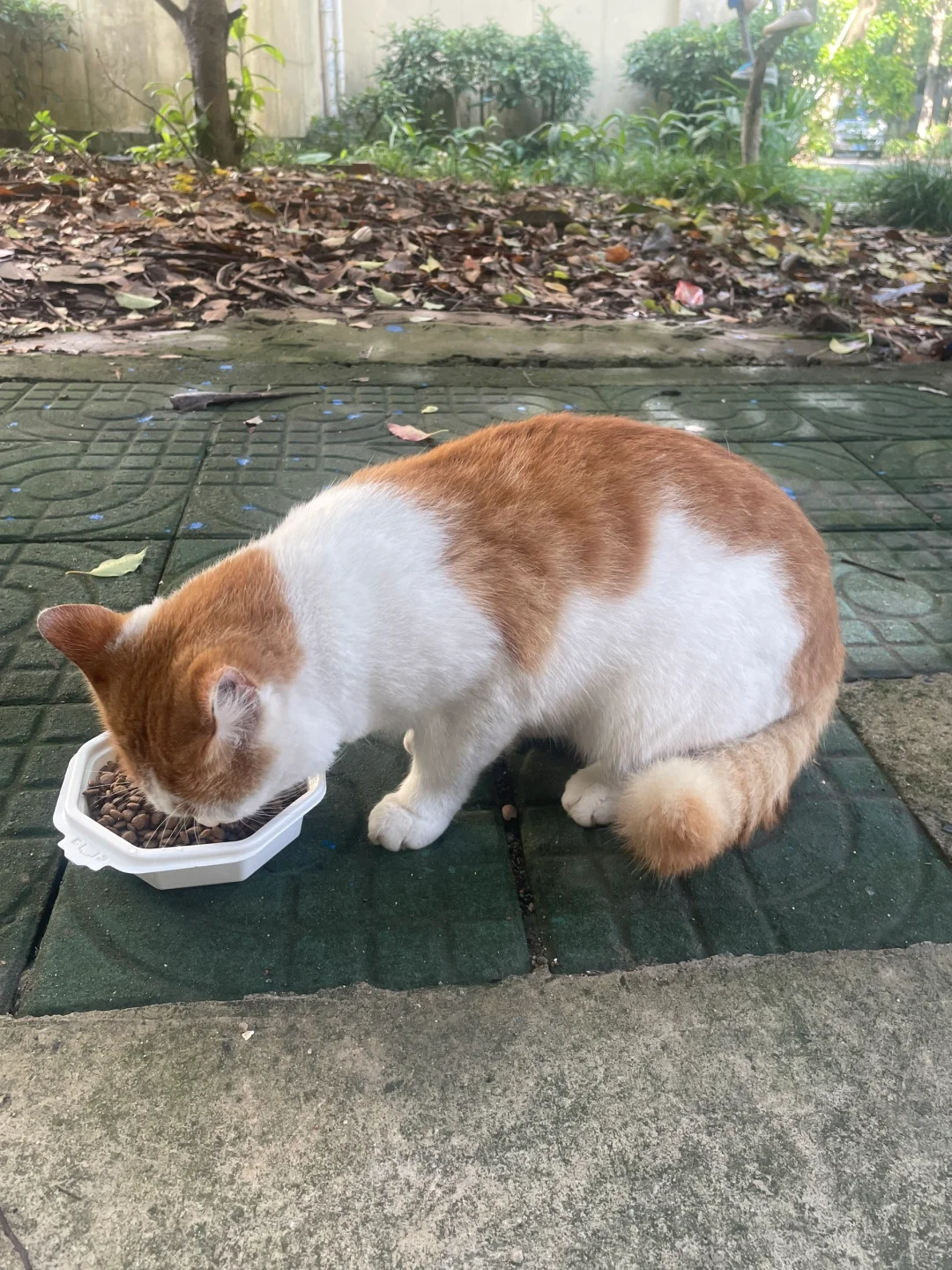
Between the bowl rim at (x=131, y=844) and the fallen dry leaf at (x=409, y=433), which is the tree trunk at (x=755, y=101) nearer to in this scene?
the fallen dry leaf at (x=409, y=433)

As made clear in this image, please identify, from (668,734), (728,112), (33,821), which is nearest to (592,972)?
(668,734)

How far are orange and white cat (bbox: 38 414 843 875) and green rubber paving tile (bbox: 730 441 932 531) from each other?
4.08ft

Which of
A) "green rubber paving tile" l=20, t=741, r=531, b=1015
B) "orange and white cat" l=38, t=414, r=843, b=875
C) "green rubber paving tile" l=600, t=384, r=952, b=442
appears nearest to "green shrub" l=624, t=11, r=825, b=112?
"green rubber paving tile" l=600, t=384, r=952, b=442

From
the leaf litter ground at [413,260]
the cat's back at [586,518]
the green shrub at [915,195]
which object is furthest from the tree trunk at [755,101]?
the cat's back at [586,518]

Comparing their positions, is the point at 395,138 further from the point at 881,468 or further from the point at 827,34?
the point at 881,468

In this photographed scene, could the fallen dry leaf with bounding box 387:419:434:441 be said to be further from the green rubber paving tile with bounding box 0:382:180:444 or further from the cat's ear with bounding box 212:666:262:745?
the cat's ear with bounding box 212:666:262:745

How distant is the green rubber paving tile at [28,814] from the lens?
4.85 feet

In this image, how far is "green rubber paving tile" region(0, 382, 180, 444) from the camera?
323cm

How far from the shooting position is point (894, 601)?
2.51 meters

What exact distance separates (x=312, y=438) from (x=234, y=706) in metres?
2.31

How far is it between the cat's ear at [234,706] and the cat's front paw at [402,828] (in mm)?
507

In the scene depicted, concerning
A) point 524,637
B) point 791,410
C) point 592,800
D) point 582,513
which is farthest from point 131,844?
point 791,410

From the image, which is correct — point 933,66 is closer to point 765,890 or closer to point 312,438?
point 312,438

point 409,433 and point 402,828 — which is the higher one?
point 409,433
